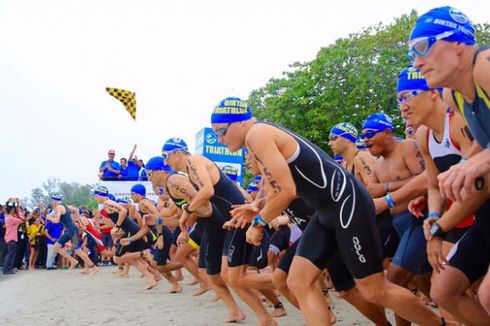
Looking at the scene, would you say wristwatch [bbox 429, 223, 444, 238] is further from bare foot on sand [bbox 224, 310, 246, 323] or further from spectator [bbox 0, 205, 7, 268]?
spectator [bbox 0, 205, 7, 268]

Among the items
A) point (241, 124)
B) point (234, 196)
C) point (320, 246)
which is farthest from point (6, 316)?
point (320, 246)

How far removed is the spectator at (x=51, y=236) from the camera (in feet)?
62.5

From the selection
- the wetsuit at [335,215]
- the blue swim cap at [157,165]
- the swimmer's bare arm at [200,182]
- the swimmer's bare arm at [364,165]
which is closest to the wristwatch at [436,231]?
the wetsuit at [335,215]

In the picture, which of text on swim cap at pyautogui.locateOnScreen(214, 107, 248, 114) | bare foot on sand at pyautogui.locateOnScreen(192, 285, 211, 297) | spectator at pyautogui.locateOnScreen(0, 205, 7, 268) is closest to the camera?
text on swim cap at pyautogui.locateOnScreen(214, 107, 248, 114)

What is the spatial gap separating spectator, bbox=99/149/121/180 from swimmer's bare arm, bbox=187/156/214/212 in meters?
13.2

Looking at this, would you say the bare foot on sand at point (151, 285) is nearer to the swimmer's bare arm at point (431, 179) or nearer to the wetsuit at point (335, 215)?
the wetsuit at point (335, 215)

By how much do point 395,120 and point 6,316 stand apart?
18977mm

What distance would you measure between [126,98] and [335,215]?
19142 mm

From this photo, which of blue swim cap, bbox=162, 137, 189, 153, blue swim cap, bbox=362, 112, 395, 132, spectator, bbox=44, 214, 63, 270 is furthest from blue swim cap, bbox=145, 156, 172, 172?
spectator, bbox=44, 214, 63, 270

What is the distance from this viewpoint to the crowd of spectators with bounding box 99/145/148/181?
19188 mm

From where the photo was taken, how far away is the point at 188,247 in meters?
9.77

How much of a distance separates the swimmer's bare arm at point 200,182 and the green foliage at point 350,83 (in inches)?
686

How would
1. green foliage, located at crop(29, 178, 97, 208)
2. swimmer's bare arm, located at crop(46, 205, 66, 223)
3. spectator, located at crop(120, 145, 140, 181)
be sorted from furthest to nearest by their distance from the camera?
green foliage, located at crop(29, 178, 97, 208), spectator, located at crop(120, 145, 140, 181), swimmer's bare arm, located at crop(46, 205, 66, 223)

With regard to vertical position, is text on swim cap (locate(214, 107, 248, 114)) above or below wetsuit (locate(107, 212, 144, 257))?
above
